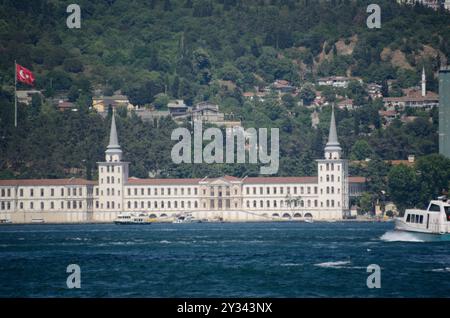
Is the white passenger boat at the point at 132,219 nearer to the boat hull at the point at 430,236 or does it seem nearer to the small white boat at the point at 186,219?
the small white boat at the point at 186,219

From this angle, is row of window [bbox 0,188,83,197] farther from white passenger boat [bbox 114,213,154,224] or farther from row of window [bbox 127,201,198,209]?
white passenger boat [bbox 114,213,154,224]

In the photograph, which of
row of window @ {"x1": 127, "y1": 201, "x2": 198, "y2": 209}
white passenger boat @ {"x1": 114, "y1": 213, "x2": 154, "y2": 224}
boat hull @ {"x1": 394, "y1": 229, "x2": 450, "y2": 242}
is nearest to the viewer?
boat hull @ {"x1": 394, "y1": 229, "x2": 450, "y2": 242}

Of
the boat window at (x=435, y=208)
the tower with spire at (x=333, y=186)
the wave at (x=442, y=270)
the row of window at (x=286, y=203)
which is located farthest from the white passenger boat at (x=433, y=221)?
the row of window at (x=286, y=203)

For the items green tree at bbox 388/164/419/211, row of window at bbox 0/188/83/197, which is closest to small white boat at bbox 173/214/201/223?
row of window at bbox 0/188/83/197

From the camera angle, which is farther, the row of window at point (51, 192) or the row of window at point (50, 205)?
the row of window at point (51, 192)

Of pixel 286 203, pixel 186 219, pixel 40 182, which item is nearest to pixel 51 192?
pixel 40 182

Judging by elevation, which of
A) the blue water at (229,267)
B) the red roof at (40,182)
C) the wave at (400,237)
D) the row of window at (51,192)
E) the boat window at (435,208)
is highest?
the red roof at (40,182)

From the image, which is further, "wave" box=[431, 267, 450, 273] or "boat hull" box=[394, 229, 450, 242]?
"boat hull" box=[394, 229, 450, 242]
